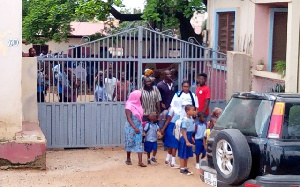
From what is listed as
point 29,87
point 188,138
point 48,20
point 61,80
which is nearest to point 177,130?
point 188,138

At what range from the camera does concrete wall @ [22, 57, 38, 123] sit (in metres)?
11.1

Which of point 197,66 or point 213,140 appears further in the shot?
point 197,66

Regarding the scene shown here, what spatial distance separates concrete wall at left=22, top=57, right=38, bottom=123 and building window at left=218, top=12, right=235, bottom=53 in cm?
430

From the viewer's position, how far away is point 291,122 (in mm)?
6133

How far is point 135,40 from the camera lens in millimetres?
12055

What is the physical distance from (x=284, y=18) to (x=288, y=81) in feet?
6.14

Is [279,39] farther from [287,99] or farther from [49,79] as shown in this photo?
[287,99]

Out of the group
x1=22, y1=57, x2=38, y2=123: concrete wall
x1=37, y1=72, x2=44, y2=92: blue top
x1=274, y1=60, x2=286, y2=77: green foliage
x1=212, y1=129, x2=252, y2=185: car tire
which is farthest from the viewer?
x1=37, y1=72, x2=44, y2=92: blue top

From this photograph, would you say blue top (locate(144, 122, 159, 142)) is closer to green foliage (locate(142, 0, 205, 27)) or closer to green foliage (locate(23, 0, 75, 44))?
green foliage (locate(142, 0, 205, 27))

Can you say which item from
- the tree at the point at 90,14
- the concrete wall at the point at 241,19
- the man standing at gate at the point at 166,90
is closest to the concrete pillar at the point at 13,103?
the man standing at gate at the point at 166,90

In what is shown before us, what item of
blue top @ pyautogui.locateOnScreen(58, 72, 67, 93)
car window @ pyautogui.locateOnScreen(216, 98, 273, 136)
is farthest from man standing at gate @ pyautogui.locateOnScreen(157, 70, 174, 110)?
car window @ pyautogui.locateOnScreen(216, 98, 273, 136)

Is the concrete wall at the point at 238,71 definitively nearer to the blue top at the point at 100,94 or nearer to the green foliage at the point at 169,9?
the green foliage at the point at 169,9

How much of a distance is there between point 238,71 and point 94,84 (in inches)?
112

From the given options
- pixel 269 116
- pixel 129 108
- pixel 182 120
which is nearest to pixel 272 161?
pixel 269 116
